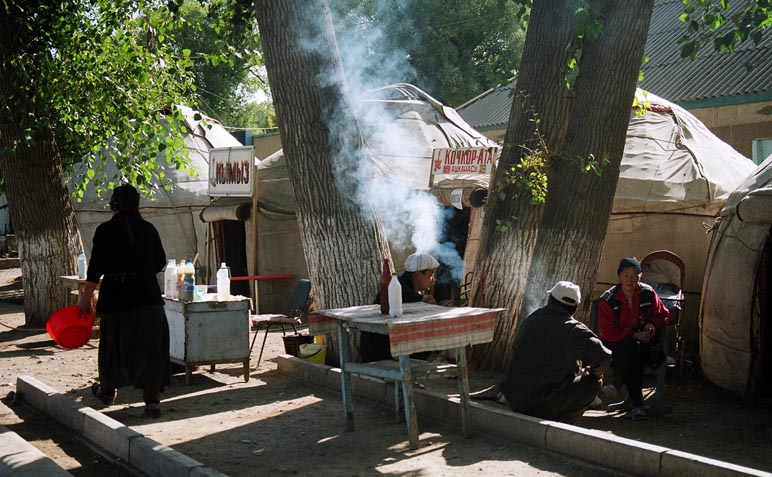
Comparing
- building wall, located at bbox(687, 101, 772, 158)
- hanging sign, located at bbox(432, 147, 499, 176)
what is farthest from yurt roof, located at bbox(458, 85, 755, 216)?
building wall, located at bbox(687, 101, 772, 158)

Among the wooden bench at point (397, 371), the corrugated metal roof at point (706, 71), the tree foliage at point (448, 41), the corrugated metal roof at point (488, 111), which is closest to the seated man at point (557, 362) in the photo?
the wooden bench at point (397, 371)

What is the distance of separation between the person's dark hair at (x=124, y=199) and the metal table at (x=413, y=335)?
5.49 ft

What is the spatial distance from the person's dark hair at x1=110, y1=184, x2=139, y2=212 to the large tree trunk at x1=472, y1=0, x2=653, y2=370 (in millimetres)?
2986

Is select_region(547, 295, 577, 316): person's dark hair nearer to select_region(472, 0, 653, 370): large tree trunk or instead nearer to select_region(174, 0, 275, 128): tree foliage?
select_region(472, 0, 653, 370): large tree trunk

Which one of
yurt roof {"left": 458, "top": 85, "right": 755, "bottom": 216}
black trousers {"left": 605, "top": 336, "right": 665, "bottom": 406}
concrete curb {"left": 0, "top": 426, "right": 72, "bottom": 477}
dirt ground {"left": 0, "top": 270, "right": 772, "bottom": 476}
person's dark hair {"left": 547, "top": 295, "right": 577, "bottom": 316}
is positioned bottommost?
dirt ground {"left": 0, "top": 270, "right": 772, "bottom": 476}

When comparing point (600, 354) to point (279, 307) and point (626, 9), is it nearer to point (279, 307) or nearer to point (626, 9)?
point (626, 9)

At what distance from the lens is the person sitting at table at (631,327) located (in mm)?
6492

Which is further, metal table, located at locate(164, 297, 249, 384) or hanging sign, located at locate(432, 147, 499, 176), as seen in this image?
hanging sign, located at locate(432, 147, 499, 176)

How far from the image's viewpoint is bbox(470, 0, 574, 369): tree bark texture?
735 centimetres

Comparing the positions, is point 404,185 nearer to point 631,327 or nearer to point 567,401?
point 631,327

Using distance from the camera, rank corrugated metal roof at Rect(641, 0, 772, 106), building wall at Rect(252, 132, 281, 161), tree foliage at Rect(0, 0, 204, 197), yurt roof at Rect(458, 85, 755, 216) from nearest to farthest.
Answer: yurt roof at Rect(458, 85, 755, 216), tree foliage at Rect(0, 0, 204, 197), corrugated metal roof at Rect(641, 0, 772, 106), building wall at Rect(252, 132, 281, 161)

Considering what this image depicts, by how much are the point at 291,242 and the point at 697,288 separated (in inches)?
262

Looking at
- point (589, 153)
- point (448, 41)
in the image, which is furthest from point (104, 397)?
point (448, 41)

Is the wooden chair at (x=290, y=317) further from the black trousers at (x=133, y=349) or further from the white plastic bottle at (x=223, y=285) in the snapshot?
the black trousers at (x=133, y=349)
